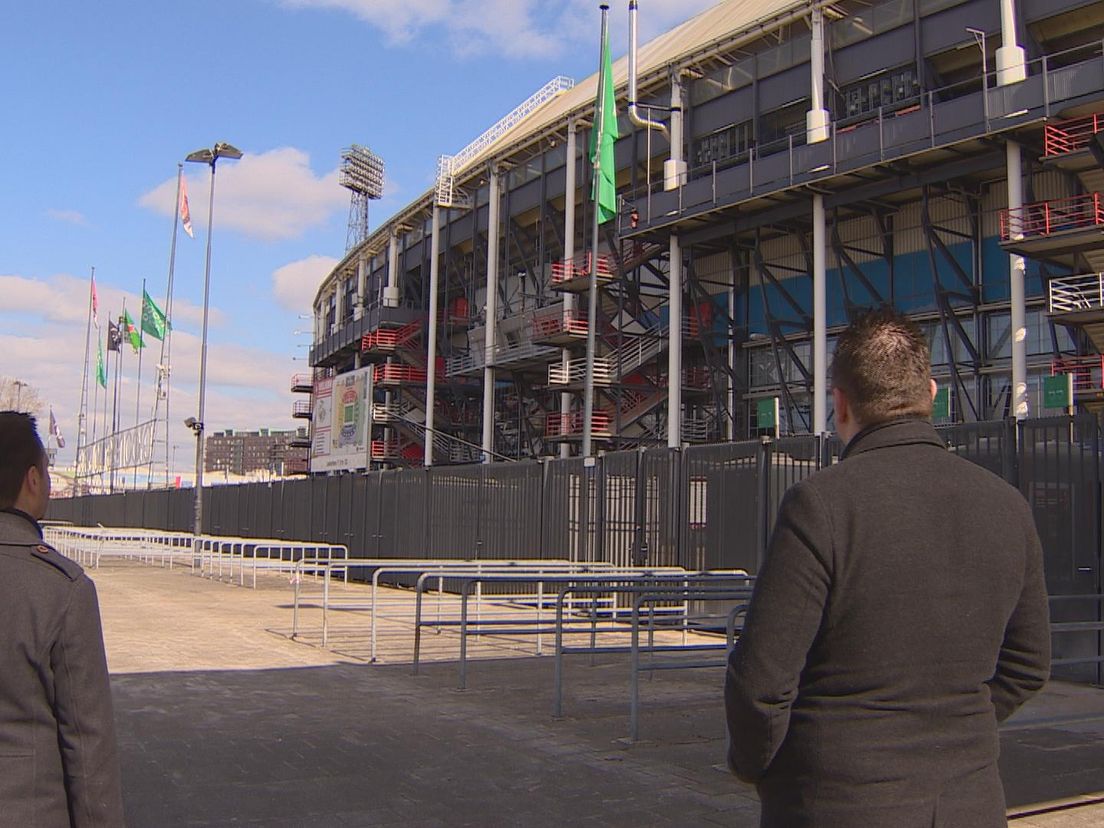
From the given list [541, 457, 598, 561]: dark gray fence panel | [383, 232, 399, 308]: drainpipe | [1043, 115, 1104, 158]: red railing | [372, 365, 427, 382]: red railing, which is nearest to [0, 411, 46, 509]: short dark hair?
[541, 457, 598, 561]: dark gray fence panel

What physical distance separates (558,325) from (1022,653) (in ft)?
137

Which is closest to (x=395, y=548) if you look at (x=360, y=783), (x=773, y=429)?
(x=773, y=429)

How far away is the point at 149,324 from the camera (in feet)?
162

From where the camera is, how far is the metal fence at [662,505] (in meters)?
11.9

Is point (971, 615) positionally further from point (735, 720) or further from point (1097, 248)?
point (1097, 248)

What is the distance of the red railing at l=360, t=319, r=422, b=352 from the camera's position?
58.9 m

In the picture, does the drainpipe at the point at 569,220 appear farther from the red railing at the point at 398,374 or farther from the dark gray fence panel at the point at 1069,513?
the dark gray fence panel at the point at 1069,513

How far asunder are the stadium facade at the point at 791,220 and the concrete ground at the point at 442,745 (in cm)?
2081

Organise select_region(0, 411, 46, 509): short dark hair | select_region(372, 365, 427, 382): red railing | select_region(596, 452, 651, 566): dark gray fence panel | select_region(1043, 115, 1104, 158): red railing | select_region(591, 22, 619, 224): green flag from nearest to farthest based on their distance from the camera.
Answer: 1. select_region(0, 411, 46, 509): short dark hair
2. select_region(596, 452, 651, 566): dark gray fence panel
3. select_region(1043, 115, 1104, 158): red railing
4. select_region(591, 22, 619, 224): green flag
5. select_region(372, 365, 427, 382): red railing

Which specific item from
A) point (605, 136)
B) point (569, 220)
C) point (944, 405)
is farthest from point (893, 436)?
point (569, 220)

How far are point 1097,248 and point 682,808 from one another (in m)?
26.3

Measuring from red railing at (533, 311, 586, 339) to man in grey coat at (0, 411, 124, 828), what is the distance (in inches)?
1591

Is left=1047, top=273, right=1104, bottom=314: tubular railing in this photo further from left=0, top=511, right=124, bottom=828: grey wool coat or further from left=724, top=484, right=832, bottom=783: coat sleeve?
left=0, top=511, right=124, bottom=828: grey wool coat

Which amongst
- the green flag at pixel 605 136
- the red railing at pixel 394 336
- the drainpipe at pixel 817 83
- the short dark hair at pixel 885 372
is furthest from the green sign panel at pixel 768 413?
the short dark hair at pixel 885 372
